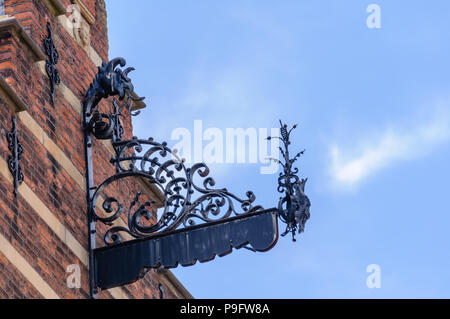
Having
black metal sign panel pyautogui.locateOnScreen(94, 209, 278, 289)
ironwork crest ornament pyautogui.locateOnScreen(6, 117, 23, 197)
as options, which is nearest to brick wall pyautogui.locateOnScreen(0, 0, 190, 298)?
ironwork crest ornament pyautogui.locateOnScreen(6, 117, 23, 197)

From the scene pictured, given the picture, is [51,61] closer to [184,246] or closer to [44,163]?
[44,163]

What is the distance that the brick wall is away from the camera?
1198 cm

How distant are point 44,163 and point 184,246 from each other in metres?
1.40

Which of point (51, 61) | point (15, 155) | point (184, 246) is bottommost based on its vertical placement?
point (184, 246)

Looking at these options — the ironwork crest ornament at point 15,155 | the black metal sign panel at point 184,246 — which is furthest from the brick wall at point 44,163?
the black metal sign panel at point 184,246

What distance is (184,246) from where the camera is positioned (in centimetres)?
1288

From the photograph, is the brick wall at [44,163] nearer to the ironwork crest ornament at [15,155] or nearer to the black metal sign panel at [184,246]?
the ironwork crest ornament at [15,155]

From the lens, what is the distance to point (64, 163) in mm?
13195

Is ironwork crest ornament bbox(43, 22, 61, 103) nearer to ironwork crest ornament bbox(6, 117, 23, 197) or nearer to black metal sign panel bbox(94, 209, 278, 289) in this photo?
ironwork crest ornament bbox(6, 117, 23, 197)

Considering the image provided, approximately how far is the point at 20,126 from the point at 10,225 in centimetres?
105

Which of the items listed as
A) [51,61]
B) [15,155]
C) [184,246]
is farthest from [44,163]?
[184,246]

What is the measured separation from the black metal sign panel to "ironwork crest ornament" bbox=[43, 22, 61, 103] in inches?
59.9

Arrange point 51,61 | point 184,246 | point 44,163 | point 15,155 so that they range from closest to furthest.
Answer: point 15,155
point 44,163
point 184,246
point 51,61
